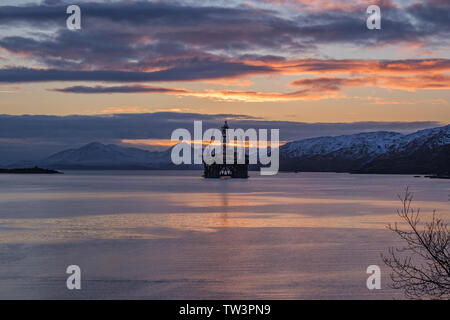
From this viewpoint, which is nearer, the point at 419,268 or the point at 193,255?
the point at 419,268

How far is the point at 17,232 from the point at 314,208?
87.5 ft

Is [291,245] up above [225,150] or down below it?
below

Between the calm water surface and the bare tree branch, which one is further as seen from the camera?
the calm water surface

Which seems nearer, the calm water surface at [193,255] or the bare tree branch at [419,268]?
the bare tree branch at [419,268]

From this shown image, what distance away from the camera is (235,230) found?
103 feet

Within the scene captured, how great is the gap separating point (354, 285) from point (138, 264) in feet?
25.5

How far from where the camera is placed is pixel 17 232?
2942 cm

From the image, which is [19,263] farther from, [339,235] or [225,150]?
[225,150]
